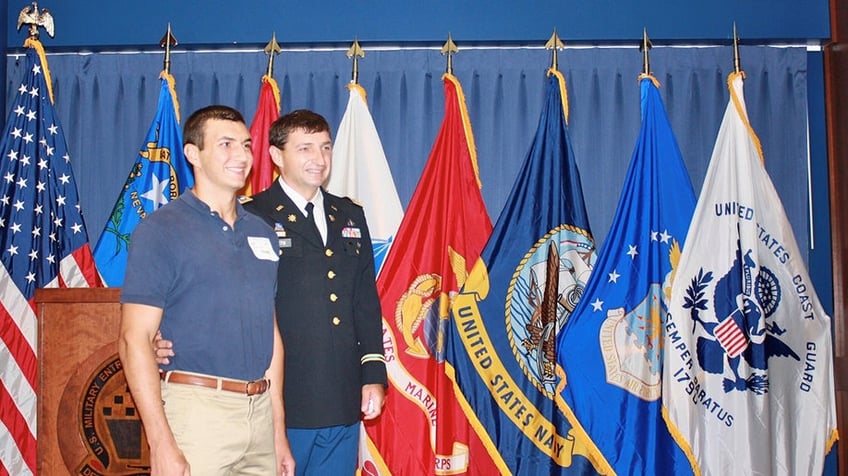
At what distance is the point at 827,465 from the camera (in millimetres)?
3781

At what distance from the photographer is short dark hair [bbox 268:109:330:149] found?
2523 mm

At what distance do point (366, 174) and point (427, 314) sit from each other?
0.69 meters

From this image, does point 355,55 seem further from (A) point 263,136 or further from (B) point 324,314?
(B) point 324,314

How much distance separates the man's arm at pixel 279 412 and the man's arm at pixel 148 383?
0.38 m

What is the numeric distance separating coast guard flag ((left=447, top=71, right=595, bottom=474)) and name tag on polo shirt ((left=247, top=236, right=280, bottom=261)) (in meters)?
1.42

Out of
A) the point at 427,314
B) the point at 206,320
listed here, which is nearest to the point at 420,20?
the point at 427,314

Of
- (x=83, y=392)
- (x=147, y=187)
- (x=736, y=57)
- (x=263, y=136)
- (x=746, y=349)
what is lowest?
(x=83, y=392)

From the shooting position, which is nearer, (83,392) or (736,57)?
(83,392)

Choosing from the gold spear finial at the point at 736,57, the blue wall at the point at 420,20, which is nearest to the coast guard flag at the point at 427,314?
the blue wall at the point at 420,20

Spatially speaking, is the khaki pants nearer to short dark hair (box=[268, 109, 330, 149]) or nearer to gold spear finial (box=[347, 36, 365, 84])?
short dark hair (box=[268, 109, 330, 149])

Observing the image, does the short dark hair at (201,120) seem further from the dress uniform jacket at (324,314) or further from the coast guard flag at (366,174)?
the coast guard flag at (366,174)

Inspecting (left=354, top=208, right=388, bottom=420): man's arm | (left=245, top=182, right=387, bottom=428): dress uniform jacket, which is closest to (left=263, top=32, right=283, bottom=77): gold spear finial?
(left=245, top=182, right=387, bottom=428): dress uniform jacket

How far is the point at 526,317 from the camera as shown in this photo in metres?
3.46

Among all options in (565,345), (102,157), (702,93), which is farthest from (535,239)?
(102,157)
